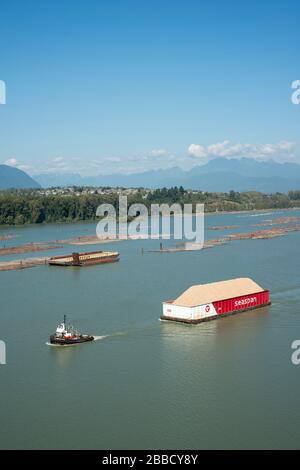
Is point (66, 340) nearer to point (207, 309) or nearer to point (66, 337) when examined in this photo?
point (66, 337)

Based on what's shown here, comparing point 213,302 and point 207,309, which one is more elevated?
point 213,302

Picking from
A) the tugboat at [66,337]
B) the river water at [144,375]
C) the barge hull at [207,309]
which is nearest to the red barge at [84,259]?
the river water at [144,375]

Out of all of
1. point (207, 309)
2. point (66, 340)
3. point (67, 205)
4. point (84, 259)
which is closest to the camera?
point (66, 340)

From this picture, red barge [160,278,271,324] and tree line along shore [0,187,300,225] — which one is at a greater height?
tree line along shore [0,187,300,225]

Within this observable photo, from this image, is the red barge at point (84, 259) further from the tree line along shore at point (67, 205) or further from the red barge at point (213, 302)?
the tree line along shore at point (67, 205)

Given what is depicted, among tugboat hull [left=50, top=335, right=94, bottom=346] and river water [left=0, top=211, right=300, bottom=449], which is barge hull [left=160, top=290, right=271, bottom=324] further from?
tugboat hull [left=50, top=335, right=94, bottom=346]

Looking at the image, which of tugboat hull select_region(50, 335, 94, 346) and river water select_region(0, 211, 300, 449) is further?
tugboat hull select_region(50, 335, 94, 346)

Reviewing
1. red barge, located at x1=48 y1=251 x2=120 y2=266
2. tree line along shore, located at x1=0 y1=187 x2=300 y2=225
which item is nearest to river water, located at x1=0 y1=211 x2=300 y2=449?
red barge, located at x1=48 y1=251 x2=120 y2=266

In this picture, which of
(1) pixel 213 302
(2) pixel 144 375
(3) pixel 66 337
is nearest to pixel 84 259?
(1) pixel 213 302
